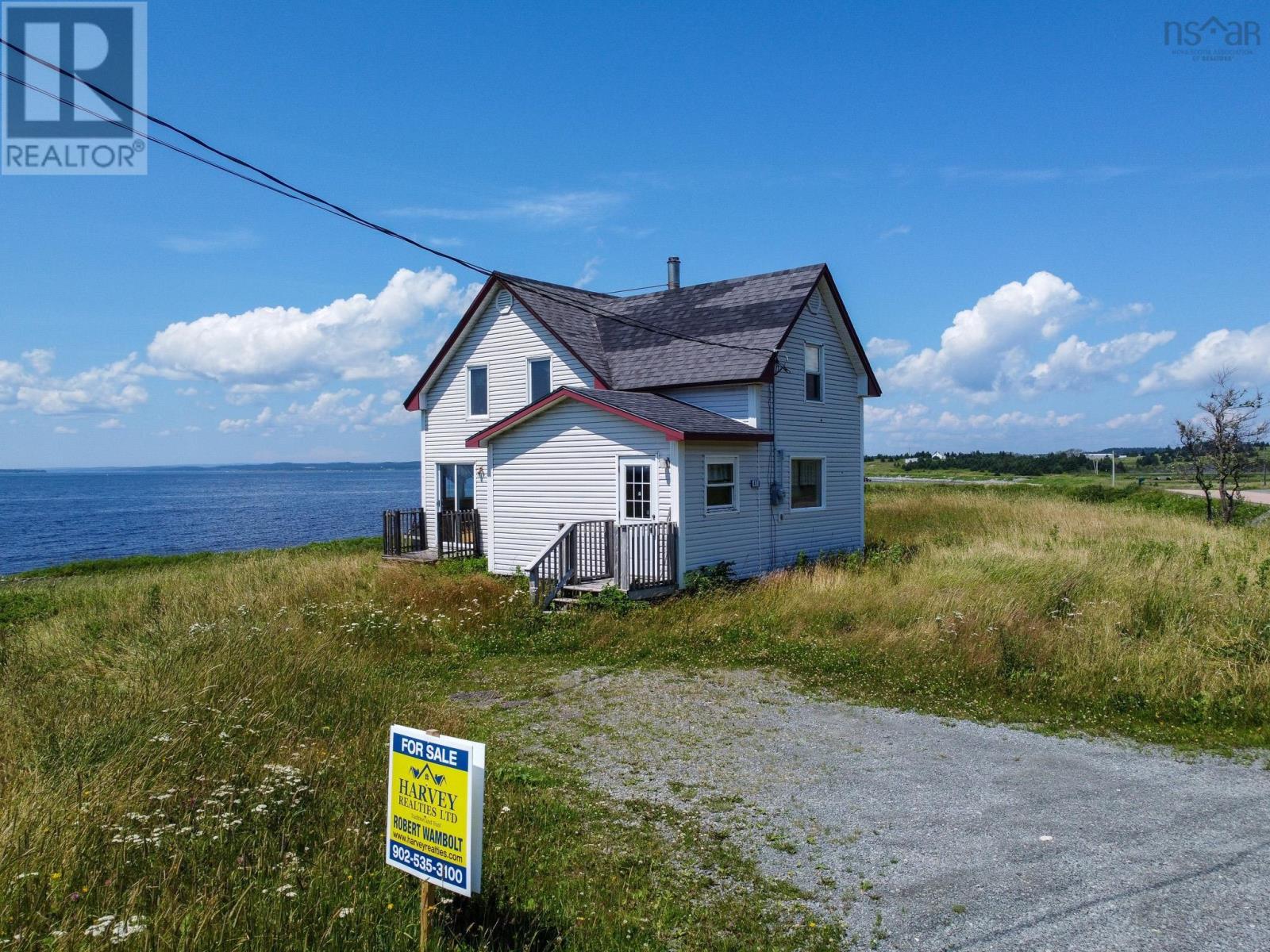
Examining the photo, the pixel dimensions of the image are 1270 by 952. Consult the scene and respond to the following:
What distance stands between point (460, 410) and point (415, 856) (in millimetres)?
20713

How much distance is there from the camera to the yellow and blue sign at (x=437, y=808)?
3.92 m

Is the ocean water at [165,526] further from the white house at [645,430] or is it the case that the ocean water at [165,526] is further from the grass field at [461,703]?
the grass field at [461,703]

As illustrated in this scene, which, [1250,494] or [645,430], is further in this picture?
[1250,494]

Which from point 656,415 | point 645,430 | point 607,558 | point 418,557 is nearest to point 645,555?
point 607,558

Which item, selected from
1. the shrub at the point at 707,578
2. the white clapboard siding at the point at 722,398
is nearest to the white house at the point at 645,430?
the white clapboard siding at the point at 722,398

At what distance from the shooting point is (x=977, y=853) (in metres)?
5.75

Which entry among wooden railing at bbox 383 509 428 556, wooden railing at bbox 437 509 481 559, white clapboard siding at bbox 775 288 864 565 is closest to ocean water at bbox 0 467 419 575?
wooden railing at bbox 383 509 428 556

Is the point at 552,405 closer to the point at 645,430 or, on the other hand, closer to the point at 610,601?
the point at 645,430

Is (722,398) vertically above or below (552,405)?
above

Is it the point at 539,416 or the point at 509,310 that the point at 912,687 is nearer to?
the point at 539,416

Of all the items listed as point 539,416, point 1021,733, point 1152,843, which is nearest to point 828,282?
point 539,416

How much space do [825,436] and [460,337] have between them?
10973mm

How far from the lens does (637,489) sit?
58.9 feet

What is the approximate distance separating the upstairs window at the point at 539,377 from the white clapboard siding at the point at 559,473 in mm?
2964
